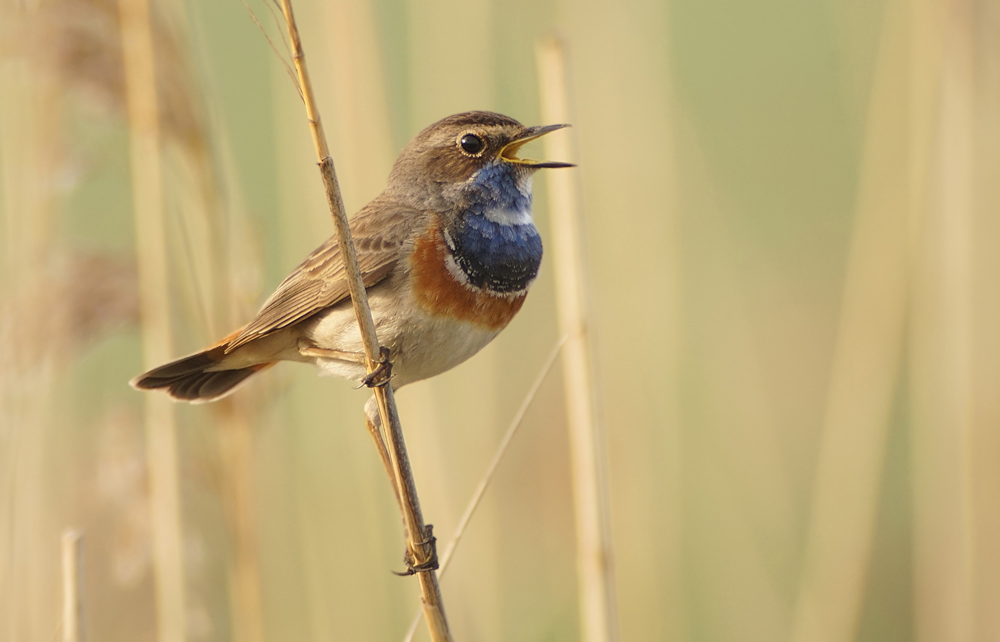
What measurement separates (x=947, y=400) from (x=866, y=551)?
61cm

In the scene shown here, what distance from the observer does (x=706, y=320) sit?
4.25 m

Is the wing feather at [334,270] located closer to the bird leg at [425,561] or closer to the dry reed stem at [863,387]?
the bird leg at [425,561]

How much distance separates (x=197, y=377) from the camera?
9.09 ft

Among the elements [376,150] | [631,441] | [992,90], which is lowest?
[631,441]

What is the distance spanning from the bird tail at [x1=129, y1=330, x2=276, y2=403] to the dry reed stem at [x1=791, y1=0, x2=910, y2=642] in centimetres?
203

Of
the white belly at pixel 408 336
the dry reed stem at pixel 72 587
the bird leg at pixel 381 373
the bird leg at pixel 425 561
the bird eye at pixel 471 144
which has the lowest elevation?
the bird leg at pixel 425 561

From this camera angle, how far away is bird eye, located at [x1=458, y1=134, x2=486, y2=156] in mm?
2643

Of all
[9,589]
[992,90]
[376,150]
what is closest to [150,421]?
[9,589]

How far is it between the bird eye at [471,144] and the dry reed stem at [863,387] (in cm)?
161

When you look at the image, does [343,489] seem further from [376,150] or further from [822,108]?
[822,108]

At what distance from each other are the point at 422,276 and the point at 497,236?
10.1 inches

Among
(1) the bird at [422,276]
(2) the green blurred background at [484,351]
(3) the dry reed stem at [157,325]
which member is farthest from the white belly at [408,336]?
(3) the dry reed stem at [157,325]

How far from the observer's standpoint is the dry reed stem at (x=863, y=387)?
129 inches

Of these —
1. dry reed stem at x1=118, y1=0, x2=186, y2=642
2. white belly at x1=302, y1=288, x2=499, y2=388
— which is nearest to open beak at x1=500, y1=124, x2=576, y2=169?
white belly at x1=302, y1=288, x2=499, y2=388
